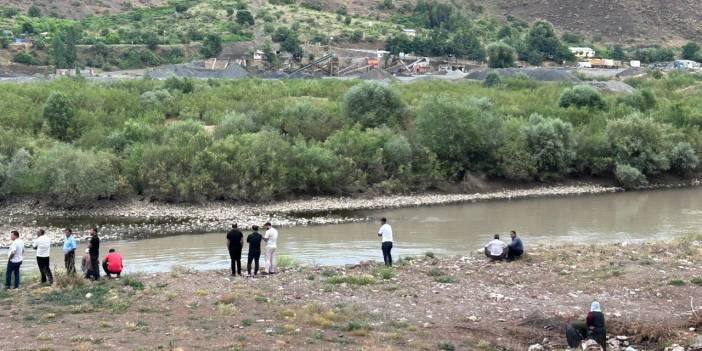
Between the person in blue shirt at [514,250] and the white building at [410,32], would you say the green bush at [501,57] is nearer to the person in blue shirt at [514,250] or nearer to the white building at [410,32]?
the white building at [410,32]

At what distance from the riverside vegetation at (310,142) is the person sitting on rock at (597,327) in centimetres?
2678

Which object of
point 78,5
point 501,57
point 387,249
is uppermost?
point 78,5

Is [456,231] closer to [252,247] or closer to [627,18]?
[252,247]

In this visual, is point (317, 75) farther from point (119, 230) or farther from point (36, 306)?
point (36, 306)

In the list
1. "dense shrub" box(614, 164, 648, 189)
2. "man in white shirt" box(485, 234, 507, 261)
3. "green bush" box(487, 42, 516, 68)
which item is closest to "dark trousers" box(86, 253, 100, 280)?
"man in white shirt" box(485, 234, 507, 261)

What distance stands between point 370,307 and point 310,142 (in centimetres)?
2950

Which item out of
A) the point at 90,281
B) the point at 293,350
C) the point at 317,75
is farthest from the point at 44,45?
the point at 293,350

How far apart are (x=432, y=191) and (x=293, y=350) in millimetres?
30861

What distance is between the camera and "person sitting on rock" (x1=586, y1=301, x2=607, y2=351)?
17.9 meters

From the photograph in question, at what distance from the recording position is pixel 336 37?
11400 cm

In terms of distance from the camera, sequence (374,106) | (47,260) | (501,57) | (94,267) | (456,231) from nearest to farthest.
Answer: (47,260) < (94,267) < (456,231) < (374,106) < (501,57)

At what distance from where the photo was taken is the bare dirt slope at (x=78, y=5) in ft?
393

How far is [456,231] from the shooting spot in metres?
37.1

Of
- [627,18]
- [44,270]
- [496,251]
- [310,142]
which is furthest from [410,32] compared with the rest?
[44,270]
